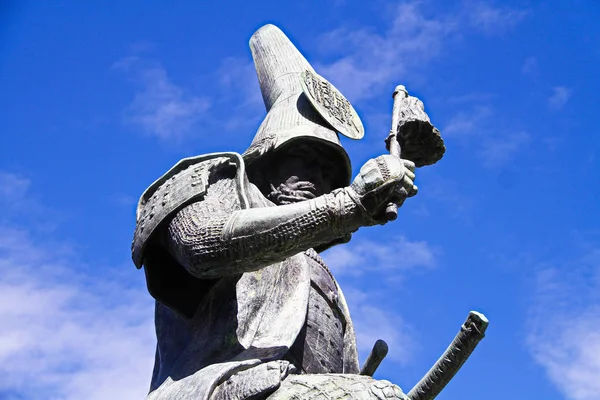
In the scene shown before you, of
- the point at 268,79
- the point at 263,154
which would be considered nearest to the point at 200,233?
the point at 263,154

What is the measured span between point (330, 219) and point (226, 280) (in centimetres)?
103

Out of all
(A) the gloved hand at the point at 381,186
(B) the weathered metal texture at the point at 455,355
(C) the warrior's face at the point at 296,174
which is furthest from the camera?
(C) the warrior's face at the point at 296,174

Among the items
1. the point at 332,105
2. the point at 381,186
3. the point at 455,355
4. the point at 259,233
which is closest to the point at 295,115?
the point at 332,105

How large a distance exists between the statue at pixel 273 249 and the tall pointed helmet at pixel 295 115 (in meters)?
0.01

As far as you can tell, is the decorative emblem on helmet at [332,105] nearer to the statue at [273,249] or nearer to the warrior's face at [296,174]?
the statue at [273,249]

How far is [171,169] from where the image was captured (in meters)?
7.94

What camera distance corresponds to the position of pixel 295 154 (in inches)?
339

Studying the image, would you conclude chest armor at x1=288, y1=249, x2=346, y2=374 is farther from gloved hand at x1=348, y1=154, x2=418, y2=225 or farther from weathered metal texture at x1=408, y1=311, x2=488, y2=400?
gloved hand at x1=348, y1=154, x2=418, y2=225

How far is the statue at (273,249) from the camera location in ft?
22.6

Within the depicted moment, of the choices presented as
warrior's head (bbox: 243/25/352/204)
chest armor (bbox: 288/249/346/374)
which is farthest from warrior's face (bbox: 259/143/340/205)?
chest armor (bbox: 288/249/346/374)

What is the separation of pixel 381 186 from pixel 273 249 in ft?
2.49

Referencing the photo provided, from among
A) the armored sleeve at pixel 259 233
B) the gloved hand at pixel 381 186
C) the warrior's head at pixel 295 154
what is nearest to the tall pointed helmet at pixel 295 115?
the warrior's head at pixel 295 154

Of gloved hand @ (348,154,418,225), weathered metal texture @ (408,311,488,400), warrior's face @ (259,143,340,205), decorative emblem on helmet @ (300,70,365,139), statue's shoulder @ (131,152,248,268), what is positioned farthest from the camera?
decorative emblem on helmet @ (300,70,365,139)

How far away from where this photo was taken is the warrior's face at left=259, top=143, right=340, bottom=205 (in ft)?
27.8
